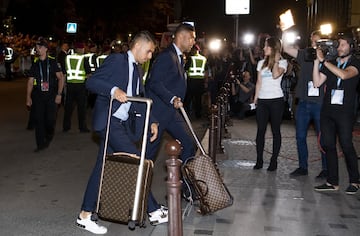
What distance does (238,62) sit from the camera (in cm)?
1752

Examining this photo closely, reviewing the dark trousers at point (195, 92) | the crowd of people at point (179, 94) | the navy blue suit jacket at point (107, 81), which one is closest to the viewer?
the navy blue suit jacket at point (107, 81)

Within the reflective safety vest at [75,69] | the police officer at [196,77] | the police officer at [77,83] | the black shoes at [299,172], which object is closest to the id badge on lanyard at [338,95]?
the black shoes at [299,172]

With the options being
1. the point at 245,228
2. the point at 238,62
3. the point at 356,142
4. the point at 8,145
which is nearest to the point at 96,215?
the point at 245,228

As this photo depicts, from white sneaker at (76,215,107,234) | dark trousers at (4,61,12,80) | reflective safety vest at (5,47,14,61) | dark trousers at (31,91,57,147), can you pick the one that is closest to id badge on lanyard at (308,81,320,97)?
white sneaker at (76,215,107,234)

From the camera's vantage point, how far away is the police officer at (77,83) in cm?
1300

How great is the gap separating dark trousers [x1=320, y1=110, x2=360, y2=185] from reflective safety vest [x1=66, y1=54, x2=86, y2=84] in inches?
268

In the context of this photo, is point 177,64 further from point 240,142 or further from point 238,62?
point 238,62

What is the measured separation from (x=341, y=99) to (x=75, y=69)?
713cm

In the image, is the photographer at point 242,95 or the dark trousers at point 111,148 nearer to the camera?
the dark trousers at point 111,148

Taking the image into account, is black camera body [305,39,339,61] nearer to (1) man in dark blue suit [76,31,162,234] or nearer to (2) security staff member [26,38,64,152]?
(1) man in dark blue suit [76,31,162,234]

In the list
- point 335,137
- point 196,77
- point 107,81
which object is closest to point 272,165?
point 335,137

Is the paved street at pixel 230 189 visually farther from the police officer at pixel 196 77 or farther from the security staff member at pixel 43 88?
the police officer at pixel 196 77

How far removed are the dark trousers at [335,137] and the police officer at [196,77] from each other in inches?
317

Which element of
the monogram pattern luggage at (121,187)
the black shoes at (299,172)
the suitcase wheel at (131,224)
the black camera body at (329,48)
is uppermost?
the black camera body at (329,48)
